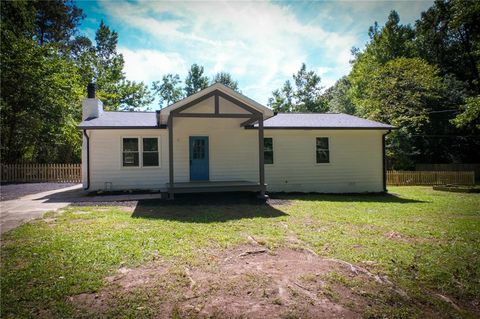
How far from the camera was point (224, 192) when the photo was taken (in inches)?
444

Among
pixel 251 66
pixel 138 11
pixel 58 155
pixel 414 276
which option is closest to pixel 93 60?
pixel 58 155

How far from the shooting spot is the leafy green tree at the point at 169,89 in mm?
50719

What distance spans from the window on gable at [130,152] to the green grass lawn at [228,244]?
3898 mm

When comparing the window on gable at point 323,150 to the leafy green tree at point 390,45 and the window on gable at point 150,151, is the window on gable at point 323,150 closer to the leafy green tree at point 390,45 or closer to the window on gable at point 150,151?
the window on gable at point 150,151

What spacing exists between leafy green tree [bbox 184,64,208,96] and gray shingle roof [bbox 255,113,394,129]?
41371mm

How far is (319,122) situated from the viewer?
14.7m

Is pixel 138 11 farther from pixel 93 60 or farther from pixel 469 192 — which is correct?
pixel 93 60

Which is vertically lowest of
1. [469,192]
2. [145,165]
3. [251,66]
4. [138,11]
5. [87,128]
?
[469,192]

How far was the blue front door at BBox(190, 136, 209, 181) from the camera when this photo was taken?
1284 centimetres

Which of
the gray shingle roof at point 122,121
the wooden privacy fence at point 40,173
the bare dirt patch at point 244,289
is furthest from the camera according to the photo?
the wooden privacy fence at point 40,173

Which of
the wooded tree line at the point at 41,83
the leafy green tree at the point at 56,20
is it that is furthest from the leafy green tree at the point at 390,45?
the leafy green tree at the point at 56,20

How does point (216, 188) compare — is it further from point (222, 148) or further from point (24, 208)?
point (24, 208)

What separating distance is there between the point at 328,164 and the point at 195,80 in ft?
149

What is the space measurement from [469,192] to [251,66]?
14934 mm
